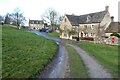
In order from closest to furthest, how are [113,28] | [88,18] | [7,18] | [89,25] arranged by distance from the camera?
[113,28]
[89,25]
[88,18]
[7,18]

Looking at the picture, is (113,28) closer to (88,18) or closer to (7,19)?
(88,18)

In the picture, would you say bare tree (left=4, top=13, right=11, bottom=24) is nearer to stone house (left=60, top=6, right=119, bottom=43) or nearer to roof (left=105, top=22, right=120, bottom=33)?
stone house (left=60, top=6, right=119, bottom=43)

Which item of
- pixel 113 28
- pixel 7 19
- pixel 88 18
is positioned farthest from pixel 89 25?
pixel 7 19

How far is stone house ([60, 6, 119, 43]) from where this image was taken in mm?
59578

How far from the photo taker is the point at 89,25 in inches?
2591

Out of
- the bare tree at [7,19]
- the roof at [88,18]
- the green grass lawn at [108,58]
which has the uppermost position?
the bare tree at [7,19]

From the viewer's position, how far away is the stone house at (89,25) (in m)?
59.6

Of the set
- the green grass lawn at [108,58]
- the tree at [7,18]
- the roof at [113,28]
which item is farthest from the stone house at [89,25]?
the tree at [7,18]

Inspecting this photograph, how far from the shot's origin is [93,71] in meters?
16.4

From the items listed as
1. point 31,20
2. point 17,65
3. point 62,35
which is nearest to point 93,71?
point 17,65

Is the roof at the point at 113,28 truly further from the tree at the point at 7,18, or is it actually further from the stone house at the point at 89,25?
the tree at the point at 7,18

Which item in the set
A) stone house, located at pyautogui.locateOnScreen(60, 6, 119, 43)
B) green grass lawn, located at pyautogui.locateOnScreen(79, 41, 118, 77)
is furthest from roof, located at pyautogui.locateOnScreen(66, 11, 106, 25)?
green grass lawn, located at pyautogui.locateOnScreen(79, 41, 118, 77)

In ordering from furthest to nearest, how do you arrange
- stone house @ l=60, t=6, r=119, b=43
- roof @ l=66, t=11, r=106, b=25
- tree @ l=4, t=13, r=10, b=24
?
tree @ l=4, t=13, r=10, b=24
roof @ l=66, t=11, r=106, b=25
stone house @ l=60, t=6, r=119, b=43

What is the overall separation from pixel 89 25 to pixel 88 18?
156 inches
